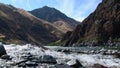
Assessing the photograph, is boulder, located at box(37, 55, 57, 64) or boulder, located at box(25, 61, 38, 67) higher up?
boulder, located at box(37, 55, 57, 64)

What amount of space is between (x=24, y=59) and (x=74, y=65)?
573 cm

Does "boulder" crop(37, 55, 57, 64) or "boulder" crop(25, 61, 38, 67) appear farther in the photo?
"boulder" crop(37, 55, 57, 64)

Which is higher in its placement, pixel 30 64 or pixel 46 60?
pixel 46 60

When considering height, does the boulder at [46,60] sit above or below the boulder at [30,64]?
above

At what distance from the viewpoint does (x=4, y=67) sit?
94.8 feet

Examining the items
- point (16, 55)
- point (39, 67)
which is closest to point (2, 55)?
point (16, 55)

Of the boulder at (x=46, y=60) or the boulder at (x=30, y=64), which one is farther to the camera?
the boulder at (x=46, y=60)

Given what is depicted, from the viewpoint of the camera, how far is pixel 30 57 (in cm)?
3316

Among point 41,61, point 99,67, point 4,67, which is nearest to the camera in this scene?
point 4,67

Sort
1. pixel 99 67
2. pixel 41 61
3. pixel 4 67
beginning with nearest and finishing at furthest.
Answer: pixel 4 67 → pixel 41 61 → pixel 99 67

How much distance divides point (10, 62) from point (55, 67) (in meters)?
5.61

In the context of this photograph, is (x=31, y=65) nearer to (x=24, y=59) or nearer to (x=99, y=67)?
(x=24, y=59)

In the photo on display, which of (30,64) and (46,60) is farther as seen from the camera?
(46,60)

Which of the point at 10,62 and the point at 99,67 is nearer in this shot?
the point at 10,62
